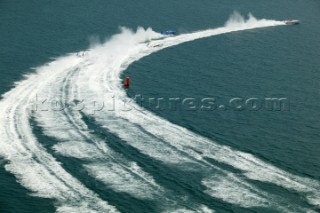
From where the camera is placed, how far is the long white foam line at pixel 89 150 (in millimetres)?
60000

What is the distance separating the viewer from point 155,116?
265 ft

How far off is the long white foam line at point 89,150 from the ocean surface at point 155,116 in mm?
179

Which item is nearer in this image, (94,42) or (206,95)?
(206,95)

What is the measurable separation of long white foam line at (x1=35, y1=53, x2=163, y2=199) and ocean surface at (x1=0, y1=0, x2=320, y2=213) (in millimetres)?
179

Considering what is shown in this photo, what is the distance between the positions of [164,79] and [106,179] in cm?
4295

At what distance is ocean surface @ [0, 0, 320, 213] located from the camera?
58.8 m

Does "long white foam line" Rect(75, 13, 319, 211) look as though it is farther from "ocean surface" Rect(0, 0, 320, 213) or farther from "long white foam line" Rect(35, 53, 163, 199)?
"long white foam line" Rect(35, 53, 163, 199)

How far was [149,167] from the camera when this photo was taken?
6425cm

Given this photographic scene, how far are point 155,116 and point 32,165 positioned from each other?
23947 mm

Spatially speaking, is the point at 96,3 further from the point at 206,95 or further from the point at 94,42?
the point at 206,95

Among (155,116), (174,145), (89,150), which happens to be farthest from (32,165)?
(155,116)

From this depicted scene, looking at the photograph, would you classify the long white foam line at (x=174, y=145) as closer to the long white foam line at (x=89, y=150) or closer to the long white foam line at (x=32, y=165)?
the long white foam line at (x=89, y=150)

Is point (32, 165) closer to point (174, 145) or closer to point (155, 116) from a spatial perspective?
point (174, 145)

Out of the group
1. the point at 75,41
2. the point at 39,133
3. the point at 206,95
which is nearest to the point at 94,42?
the point at 75,41
